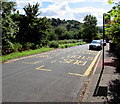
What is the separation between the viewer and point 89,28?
2336 inches

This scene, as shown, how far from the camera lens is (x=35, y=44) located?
22469 mm

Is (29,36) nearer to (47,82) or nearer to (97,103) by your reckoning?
(47,82)

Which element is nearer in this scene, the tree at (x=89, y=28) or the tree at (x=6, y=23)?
the tree at (x=6, y=23)

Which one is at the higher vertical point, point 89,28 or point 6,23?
point 89,28

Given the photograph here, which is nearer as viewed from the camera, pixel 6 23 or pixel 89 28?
pixel 6 23

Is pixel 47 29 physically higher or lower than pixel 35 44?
higher

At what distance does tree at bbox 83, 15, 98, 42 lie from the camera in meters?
59.0

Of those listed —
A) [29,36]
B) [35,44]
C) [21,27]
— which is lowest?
[35,44]

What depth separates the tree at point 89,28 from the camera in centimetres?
5896

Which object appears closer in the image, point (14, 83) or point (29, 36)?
point (14, 83)

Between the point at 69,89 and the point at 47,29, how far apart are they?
20.8 metres

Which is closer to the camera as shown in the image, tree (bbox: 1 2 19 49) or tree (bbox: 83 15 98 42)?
tree (bbox: 1 2 19 49)

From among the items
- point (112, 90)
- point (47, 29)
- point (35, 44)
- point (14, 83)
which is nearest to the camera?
point (112, 90)

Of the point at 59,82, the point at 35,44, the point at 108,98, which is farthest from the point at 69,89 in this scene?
the point at 35,44
